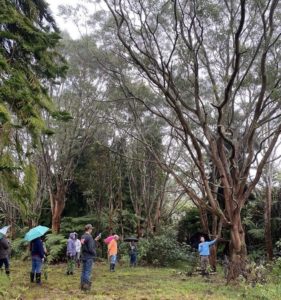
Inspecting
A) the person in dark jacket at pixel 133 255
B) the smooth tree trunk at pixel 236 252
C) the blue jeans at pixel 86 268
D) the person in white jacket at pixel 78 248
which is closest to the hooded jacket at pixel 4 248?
the blue jeans at pixel 86 268

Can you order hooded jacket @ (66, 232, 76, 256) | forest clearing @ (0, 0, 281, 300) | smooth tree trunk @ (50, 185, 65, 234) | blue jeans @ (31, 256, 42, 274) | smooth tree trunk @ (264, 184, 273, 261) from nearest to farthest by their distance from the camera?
forest clearing @ (0, 0, 281, 300) < blue jeans @ (31, 256, 42, 274) < hooded jacket @ (66, 232, 76, 256) < smooth tree trunk @ (264, 184, 273, 261) < smooth tree trunk @ (50, 185, 65, 234)

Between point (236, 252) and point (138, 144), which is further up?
point (138, 144)

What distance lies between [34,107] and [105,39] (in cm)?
943

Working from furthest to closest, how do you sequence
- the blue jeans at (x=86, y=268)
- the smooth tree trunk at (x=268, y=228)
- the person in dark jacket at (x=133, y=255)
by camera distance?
the smooth tree trunk at (x=268, y=228)
the person in dark jacket at (x=133, y=255)
the blue jeans at (x=86, y=268)

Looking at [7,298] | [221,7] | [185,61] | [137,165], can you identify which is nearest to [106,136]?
[137,165]

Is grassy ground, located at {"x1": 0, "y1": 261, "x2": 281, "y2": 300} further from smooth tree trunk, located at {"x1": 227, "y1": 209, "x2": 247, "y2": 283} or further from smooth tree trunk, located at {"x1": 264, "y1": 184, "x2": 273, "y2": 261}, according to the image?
smooth tree trunk, located at {"x1": 264, "y1": 184, "x2": 273, "y2": 261}

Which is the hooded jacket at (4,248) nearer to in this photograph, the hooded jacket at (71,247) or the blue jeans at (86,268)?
the blue jeans at (86,268)

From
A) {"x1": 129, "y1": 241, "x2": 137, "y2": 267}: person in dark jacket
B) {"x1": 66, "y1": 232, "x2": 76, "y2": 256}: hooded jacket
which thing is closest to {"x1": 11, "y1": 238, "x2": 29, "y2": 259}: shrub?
{"x1": 129, "y1": 241, "x2": 137, "y2": 267}: person in dark jacket

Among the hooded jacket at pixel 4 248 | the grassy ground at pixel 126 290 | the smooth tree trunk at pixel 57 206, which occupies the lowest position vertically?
the grassy ground at pixel 126 290

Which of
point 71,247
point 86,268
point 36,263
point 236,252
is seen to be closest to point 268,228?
point 236,252

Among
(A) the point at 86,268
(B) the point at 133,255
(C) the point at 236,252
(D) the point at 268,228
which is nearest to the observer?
(A) the point at 86,268

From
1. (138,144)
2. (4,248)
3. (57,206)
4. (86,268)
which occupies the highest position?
(138,144)

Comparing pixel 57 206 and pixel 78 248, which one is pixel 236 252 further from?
pixel 57 206

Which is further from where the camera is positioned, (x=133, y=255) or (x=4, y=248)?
(x=133, y=255)
